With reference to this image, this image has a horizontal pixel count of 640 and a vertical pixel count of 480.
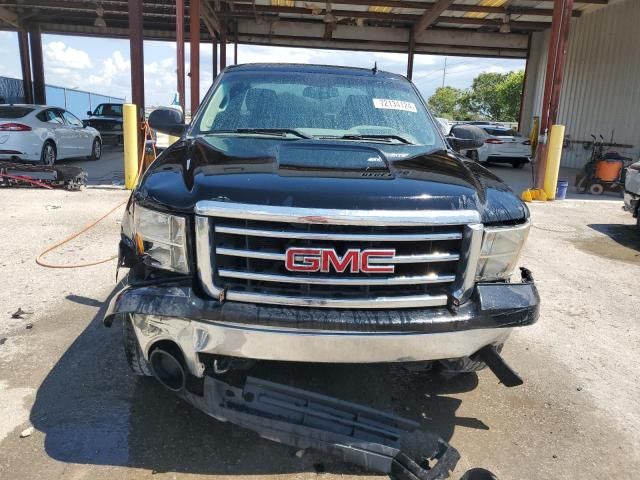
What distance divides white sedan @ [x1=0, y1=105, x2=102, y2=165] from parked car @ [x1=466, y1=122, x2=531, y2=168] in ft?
40.2

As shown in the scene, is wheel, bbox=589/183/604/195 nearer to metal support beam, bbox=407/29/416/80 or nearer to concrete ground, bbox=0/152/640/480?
concrete ground, bbox=0/152/640/480

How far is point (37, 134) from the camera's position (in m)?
11.6

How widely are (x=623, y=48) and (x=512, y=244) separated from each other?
698 inches

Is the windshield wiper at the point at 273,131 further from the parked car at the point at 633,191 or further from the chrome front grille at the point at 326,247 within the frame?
the parked car at the point at 633,191

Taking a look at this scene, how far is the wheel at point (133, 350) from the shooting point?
2.58 m

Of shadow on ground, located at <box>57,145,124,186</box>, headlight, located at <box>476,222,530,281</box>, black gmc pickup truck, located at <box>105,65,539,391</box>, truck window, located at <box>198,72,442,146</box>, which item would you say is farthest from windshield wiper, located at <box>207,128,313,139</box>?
shadow on ground, located at <box>57,145,124,186</box>

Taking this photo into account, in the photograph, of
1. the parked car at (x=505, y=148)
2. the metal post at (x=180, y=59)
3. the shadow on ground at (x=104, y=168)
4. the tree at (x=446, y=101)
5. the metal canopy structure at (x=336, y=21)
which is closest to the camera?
the metal post at (x=180, y=59)

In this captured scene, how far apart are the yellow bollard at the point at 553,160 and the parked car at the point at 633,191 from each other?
2820 millimetres

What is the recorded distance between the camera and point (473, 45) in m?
22.0

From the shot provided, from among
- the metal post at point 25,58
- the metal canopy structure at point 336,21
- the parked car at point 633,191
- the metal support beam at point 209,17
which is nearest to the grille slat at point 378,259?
the parked car at point 633,191

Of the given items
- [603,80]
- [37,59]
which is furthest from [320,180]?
[37,59]

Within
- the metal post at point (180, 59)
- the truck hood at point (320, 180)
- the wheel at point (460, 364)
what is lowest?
the wheel at point (460, 364)

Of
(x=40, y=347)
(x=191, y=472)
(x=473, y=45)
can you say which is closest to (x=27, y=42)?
(x=473, y=45)

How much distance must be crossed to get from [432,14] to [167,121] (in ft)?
A: 49.3
